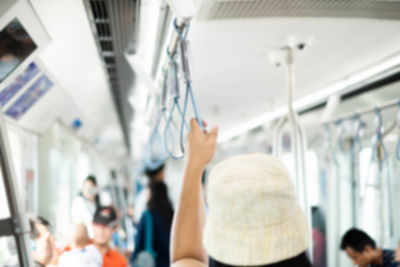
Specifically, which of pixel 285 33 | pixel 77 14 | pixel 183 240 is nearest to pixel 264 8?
pixel 285 33

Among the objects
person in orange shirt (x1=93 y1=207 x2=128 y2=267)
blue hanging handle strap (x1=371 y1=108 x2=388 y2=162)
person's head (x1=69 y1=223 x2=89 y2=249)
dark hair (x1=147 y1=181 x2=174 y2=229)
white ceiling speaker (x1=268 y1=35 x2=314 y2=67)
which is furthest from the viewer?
blue hanging handle strap (x1=371 y1=108 x2=388 y2=162)

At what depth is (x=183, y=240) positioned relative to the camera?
3.92ft

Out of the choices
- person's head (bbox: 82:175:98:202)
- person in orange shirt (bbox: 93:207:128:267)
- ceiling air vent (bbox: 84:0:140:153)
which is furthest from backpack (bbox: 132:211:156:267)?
ceiling air vent (bbox: 84:0:140:153)

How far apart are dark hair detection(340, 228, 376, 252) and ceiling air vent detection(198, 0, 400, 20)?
1.71m

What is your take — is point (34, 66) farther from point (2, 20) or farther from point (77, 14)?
point (2, 20)

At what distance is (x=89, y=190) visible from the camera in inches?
103

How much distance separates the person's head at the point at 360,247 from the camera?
302 centimetres

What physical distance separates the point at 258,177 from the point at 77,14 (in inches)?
58.9

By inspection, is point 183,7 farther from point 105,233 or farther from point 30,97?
point 30,97

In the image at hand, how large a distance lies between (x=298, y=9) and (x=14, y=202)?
1.71 m

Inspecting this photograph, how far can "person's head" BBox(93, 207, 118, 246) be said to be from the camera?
2254 millimetres

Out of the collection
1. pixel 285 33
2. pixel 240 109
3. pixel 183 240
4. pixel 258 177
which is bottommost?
pixel 183 240

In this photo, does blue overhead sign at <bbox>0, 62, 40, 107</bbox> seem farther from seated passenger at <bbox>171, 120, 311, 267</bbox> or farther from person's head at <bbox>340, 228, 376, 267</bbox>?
person's head at <bbox>340, 228, 376, 267</bbox>

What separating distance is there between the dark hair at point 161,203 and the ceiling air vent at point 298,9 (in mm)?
1102
